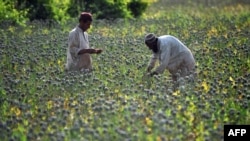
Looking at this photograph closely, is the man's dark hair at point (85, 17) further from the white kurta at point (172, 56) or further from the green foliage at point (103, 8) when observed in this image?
the green foliage at point (103, 8)

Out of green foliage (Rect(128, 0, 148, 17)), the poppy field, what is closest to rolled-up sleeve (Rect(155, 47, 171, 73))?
the poppy field

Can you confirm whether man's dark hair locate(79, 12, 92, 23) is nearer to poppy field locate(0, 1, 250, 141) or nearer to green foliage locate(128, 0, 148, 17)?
poppy field locate(0, 1, 250, 141)

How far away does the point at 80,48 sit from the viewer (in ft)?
33.0

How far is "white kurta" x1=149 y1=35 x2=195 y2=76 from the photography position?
30.9 feet

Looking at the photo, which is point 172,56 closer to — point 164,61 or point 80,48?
point 164,61

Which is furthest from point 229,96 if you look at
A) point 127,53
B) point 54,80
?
point 127,53

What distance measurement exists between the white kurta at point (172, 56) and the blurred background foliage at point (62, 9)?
9.20 meters

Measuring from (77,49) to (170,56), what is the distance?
1549mm

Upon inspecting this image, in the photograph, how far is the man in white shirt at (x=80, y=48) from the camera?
32.4 ft

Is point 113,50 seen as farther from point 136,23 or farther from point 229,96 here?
point 136,23

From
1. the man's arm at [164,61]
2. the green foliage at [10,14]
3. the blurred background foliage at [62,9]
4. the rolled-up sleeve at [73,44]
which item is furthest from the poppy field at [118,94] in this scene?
the blurred background foliage at [62,9]

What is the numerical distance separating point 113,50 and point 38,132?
6.82 m

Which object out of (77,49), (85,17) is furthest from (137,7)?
(85,17)

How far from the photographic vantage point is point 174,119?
23.4 ft
